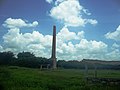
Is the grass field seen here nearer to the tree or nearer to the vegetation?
the vegetation

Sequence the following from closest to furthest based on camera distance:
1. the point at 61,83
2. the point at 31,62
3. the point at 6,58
A: the point at 61,83, the point at 6,58, the point at 31,62

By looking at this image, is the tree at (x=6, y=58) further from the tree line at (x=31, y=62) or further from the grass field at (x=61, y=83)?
the grass field at (x=61, y=83)

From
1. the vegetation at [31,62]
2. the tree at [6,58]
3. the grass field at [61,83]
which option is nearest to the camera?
the grass field at [61,83]

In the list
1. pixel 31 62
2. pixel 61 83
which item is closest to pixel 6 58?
pixel 31 62

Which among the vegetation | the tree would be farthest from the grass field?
the tree

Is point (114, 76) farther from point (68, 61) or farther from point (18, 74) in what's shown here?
point (18, 74)

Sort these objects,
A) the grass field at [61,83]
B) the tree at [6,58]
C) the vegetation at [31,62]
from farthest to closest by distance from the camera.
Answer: the tree at [6,58], the vegetation at [31,62], the grass field at [61,83]

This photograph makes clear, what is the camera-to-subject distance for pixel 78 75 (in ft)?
Answer: 33.1

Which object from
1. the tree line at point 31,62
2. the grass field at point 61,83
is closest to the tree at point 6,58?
the tree line at point 31,62

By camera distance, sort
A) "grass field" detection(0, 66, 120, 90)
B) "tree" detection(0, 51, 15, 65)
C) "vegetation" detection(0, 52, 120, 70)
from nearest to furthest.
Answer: "grass field" detection(0, 66, 120, 90) → "vegetation" detection(0, 52, 120, 70) → "tree" detection(0, 51, 15, 65)

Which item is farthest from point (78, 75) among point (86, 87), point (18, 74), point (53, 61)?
point (53, 61)

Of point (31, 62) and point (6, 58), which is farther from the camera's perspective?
point (31, 62)

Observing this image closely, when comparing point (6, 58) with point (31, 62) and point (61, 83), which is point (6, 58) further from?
point (61, 83)

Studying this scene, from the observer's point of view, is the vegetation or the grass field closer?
the grass field
